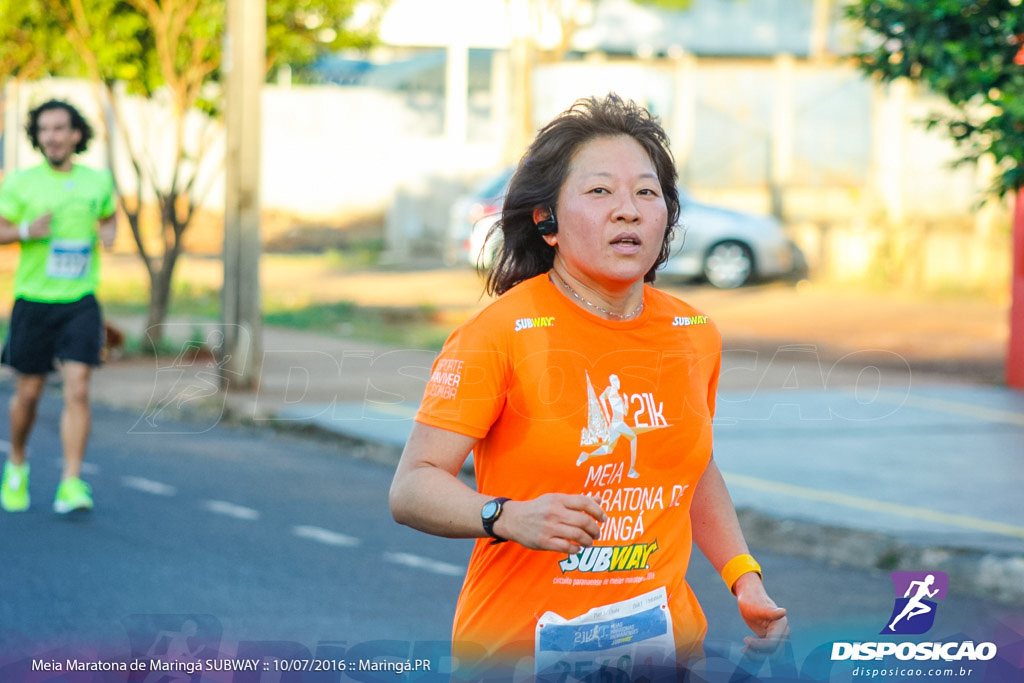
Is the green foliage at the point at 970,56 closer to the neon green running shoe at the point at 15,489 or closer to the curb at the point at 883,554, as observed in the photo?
the curb at the point at 883,554

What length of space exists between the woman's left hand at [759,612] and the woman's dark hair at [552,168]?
733mm

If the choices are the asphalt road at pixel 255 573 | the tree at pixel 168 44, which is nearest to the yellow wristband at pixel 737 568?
the asphalt road at pixel 255 573

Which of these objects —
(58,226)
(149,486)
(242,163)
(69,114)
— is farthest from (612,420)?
(242,163)

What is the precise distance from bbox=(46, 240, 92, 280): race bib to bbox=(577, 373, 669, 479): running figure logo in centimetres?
556

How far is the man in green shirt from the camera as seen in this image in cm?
770

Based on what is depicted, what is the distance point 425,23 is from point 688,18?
10.6m

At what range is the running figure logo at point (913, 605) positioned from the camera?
2969 mm

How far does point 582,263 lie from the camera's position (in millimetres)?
2980

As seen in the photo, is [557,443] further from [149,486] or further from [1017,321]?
[1017,321]

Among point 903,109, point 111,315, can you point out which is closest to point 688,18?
point 903,109

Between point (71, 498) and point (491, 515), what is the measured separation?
5.49 meters

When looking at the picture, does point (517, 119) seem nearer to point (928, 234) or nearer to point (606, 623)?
point (928, 234)

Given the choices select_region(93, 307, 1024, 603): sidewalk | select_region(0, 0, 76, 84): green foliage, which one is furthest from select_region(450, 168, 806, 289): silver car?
select_region(0, 0, 76, 84): green foliage

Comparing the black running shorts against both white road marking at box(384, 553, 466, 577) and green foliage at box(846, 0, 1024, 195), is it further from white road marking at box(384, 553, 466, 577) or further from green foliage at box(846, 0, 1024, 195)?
green foliage at box(846, 0, 1024, 195)
